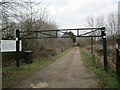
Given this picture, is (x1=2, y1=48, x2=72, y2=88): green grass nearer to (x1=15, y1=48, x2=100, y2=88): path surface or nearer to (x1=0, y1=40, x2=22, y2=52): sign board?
(x1=15, y1=48, x2=100, y2=88): path surface

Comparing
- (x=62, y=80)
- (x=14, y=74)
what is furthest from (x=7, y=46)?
(x=62, y=80)

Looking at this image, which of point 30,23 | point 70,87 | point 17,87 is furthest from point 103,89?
point 30,23

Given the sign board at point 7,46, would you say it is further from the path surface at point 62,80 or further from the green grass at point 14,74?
the path surface at point 62,80

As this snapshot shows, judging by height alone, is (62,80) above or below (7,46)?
below

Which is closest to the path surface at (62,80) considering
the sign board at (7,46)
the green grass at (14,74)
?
the green grass at (14,74)

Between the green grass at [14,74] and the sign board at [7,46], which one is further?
the sign board at [7,46]

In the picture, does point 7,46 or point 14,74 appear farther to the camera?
point 7,46

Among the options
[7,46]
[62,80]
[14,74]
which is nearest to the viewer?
[62,80]

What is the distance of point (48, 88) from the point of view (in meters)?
6.31

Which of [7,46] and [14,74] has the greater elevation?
[7,46]

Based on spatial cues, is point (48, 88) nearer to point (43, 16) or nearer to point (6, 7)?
point (6, 7)

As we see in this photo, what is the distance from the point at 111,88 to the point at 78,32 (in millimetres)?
6475

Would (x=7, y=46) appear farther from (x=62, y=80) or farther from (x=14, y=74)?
(x=62, y=80)

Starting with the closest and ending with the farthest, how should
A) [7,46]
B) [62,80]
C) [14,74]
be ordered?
[62,80]
[14,74]
[7,46]
